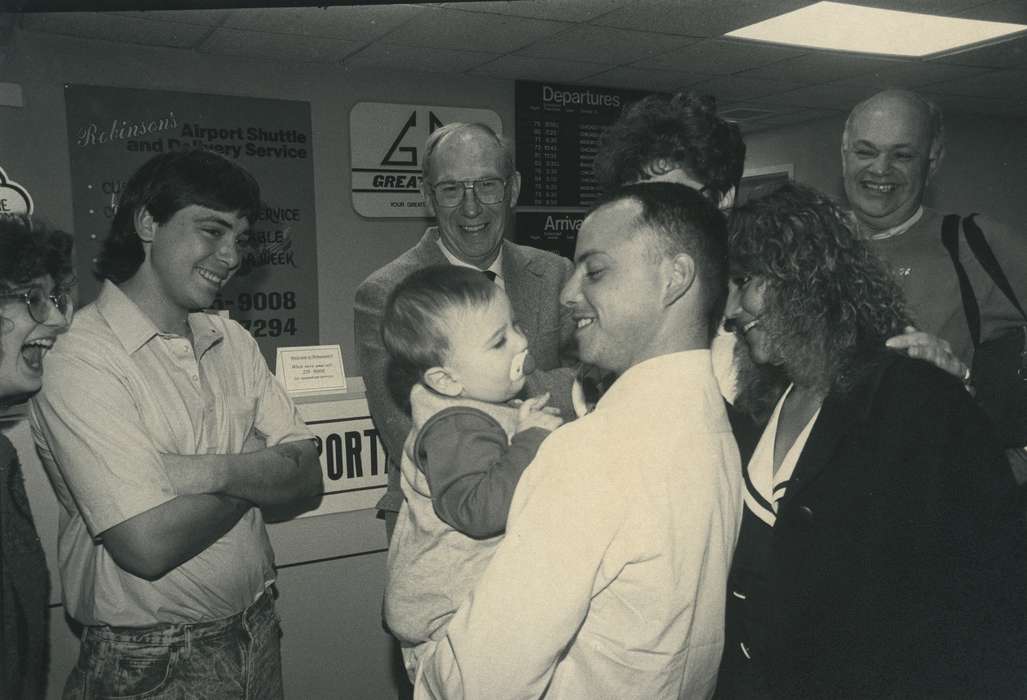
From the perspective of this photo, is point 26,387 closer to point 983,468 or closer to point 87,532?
point 87,532

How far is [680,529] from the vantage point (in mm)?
797

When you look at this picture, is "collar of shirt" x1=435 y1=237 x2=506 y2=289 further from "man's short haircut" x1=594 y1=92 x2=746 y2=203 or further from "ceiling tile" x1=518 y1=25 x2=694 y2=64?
"ceiling tile" x1=518 y1=25 x2=694 y2=64

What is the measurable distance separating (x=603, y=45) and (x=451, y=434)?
2960 mm

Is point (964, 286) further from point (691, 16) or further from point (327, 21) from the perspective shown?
point (327, 21)

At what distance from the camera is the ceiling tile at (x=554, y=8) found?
259cm

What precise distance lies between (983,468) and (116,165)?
436cm

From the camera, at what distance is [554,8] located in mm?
2730

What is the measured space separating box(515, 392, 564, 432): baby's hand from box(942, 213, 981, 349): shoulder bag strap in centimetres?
111

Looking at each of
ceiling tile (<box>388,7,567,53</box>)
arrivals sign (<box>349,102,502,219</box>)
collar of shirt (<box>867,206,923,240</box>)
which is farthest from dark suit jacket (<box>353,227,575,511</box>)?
arrivals sign (<box>349,102,502,219</box>)

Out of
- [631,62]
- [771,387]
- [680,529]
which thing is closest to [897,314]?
[771,387]

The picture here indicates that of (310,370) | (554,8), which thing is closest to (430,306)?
(310,370)

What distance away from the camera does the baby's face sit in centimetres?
111

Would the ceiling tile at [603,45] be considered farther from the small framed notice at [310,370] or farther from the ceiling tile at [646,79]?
the small framed notice at [310,370]

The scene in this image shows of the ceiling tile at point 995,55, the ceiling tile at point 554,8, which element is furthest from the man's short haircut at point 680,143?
the ceiling tile at point 995,55
